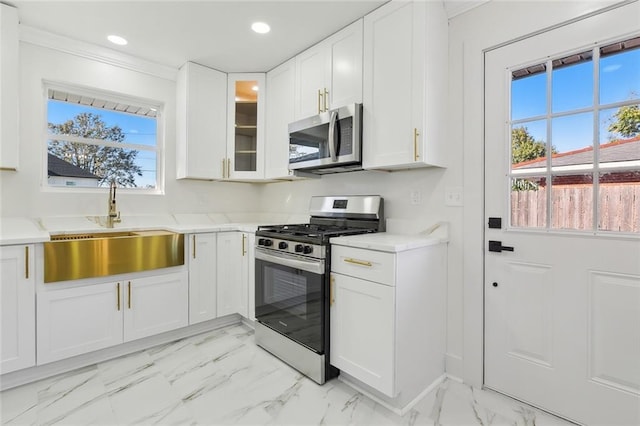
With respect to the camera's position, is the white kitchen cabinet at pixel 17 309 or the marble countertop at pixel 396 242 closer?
the marble countertop at pixel 396 242

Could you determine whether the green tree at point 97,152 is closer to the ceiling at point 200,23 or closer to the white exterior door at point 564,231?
the ceiling at point 200,23

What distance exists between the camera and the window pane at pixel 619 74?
1507 millimetres

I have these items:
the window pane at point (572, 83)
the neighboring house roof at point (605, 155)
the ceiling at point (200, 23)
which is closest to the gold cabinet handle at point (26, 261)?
the ceiling at point (200, 23)

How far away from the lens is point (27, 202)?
2.48m

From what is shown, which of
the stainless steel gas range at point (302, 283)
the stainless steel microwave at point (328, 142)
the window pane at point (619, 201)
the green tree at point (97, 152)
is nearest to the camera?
the window pane at point (619, 201)

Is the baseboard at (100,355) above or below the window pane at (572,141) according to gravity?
below

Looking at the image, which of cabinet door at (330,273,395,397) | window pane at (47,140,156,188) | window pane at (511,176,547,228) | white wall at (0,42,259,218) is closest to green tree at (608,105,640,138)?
window pane at (511,176,547,228)

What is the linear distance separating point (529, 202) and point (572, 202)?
0.20 metres

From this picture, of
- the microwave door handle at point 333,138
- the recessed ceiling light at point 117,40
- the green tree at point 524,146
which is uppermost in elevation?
the recessed ceiling light at point 117,40

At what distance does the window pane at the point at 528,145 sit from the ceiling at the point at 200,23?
860 mm

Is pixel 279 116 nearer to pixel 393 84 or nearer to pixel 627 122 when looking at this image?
pixel 393 84

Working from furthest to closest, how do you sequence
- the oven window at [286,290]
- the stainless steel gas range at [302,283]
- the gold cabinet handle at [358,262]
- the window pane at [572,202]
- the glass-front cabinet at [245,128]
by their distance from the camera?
the glass-front cabinet at [245,128] < the oven window at [286,290] < the stainless steel gas range at [302,283] < the gold cabinet handle at [358,262] < the window pane at [572,202]

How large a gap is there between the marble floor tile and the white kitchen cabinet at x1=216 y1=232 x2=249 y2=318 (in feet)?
2.15

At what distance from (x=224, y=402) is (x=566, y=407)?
6.05ft
